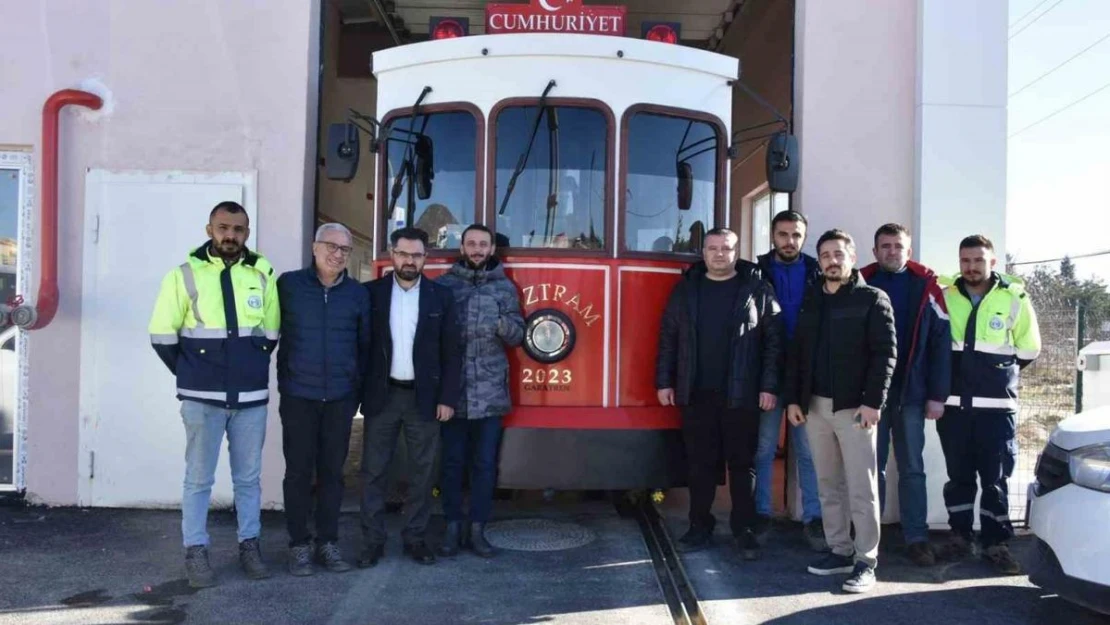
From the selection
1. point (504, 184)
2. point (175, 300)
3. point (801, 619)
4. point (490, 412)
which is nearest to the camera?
point (801, 619)

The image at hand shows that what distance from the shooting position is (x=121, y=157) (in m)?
6.34

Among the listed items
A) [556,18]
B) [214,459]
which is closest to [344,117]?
[556,18]

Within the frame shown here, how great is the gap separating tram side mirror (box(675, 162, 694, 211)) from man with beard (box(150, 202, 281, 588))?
7.69 ft

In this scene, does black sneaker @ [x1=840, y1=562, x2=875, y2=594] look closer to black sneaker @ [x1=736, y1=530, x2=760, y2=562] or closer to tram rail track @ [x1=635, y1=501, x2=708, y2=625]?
black sneaker @ [x1=736, y1=530, x2=760, y2=562]

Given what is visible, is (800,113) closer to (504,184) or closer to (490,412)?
(504,184)

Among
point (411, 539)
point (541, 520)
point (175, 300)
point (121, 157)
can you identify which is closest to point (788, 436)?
point (541, 520)

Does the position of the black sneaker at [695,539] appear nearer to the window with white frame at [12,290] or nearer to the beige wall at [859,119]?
the beige wall at [859,119]

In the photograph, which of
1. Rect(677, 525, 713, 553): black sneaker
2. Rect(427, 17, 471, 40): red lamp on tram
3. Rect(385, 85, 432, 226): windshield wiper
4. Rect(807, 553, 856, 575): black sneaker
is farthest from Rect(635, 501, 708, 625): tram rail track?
Rect(427, 17, 471, 40): red lamp on tram

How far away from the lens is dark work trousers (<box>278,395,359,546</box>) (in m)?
4.89

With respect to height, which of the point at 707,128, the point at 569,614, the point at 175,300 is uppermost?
the point at 707,128

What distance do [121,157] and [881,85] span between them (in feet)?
16.4

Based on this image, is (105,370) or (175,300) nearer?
(175,300)

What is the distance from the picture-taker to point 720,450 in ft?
17.6

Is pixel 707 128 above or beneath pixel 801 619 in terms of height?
above
